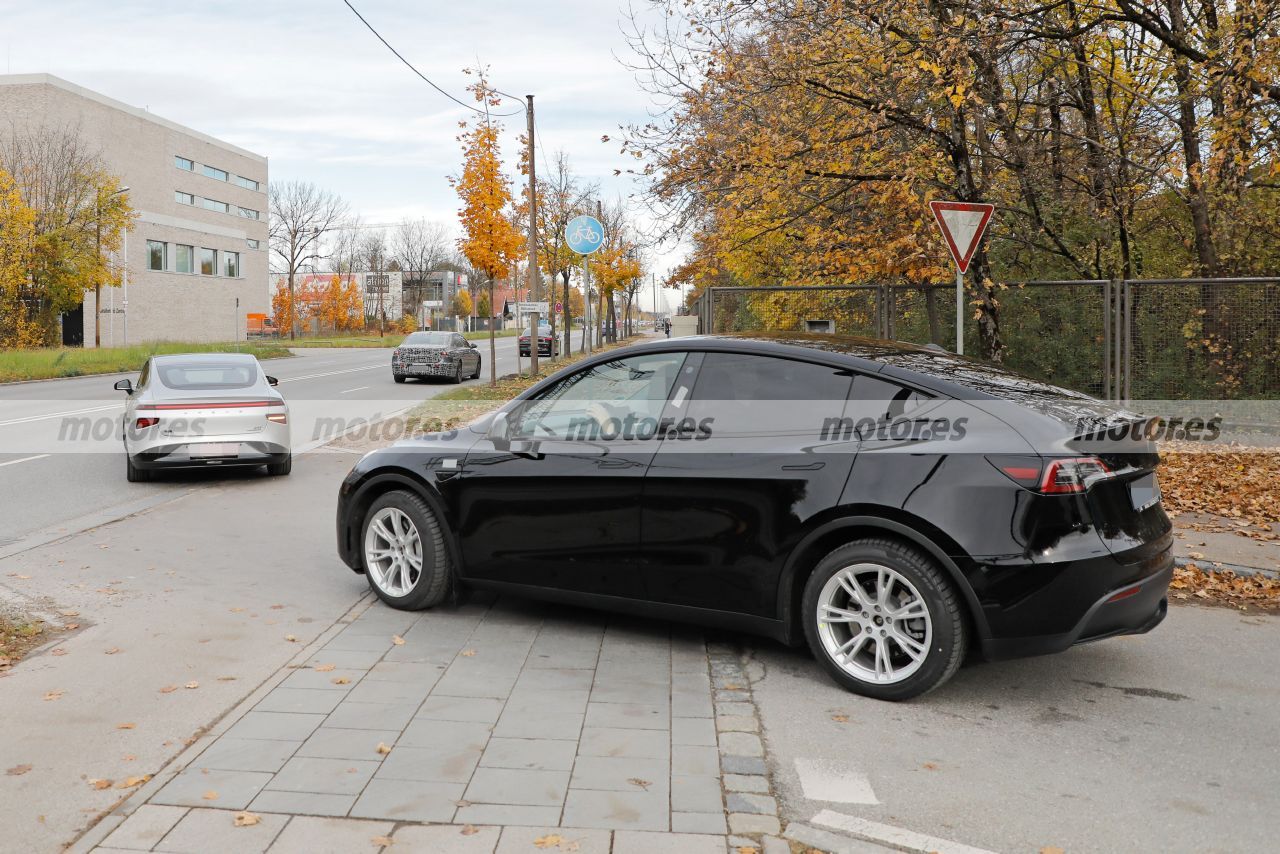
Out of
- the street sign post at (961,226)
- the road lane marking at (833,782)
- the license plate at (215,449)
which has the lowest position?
the road lane marking at (833,782)

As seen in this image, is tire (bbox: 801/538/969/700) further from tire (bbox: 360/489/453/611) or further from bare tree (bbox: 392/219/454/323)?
bare tree (bbox: 392/219/454/323)

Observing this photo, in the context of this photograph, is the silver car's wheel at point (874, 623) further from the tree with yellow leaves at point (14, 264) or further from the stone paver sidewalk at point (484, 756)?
the tree with yellow leaves at point (14, 264)

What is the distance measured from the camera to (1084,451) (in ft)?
14.3

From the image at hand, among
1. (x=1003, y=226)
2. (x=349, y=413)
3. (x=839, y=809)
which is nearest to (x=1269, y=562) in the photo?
(x=839, y=809)

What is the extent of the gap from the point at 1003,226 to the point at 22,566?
13.9 meters

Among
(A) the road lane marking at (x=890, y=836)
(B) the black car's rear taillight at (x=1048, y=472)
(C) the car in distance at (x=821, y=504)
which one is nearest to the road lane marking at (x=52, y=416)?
(C) the car in distance at (x=821, y=504)

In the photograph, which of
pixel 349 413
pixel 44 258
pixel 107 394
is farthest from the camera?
pixel 44 258

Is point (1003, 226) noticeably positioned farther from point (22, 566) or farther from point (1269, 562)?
point (22, 566)

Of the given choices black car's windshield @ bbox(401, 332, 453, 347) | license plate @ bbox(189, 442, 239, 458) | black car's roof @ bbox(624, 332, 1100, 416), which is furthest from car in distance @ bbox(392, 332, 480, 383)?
black car's roof @ bbox(624, 332, 1100, 416)

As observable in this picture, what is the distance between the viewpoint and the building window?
60.7m

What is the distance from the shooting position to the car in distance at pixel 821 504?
14.2ft

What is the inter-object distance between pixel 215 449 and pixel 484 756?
8.03 meters

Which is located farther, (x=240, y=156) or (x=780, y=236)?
(x=240, y=156)

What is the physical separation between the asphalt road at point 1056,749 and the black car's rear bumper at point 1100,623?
314mm
